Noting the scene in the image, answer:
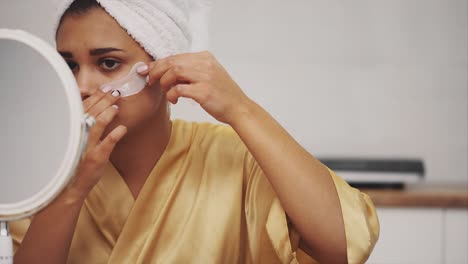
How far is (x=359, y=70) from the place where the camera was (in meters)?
1.89

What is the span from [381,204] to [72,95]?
1.08 meters

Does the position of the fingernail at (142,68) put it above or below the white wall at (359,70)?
above

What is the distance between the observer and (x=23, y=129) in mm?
725

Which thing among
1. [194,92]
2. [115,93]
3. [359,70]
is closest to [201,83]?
[194,92]

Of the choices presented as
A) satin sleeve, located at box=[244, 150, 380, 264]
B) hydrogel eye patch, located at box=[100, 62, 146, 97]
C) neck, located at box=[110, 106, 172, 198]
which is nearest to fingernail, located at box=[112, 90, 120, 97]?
hydrogel eye patch, located at box=[100, 62, 146, 97]

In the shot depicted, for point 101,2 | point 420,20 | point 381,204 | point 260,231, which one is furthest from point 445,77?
point 101,2

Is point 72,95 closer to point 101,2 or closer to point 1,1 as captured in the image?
point 101,2

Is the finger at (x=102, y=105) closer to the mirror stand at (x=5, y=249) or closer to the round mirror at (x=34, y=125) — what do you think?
the round mirror at (x=34, y=125)

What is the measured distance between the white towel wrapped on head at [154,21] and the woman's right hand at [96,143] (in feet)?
0.40

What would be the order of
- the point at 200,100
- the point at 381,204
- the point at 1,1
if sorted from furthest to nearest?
the point at 1,1 < the point at 381,204 < the point at 200,100

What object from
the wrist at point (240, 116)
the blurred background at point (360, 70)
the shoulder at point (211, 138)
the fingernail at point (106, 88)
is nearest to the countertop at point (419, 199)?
the blurred background at point (360, 70)

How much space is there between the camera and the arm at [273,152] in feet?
2.77

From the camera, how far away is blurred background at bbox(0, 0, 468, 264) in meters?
1.88

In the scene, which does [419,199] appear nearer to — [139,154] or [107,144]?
[139,154]
